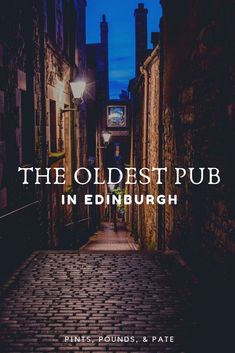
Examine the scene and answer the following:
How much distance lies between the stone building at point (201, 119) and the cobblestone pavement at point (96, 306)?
831mm

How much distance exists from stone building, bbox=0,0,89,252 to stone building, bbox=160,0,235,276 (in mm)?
2789

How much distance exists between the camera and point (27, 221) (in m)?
8.69

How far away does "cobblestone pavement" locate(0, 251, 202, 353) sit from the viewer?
468cm

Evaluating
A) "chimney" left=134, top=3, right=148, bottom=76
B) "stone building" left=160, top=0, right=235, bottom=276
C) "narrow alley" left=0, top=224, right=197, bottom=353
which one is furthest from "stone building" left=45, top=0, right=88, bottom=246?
"chimney" left=134, top=3, right=148, bottom=76

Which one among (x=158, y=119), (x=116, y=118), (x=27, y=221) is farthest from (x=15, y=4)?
(x=116, y=118)

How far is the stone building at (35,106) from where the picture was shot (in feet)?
24.0

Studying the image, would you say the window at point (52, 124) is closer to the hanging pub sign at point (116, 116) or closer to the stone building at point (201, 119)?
the stone building at point (201, 119)

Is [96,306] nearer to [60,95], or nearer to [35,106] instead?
[35,106]

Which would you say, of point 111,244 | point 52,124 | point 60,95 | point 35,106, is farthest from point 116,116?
point 35,106

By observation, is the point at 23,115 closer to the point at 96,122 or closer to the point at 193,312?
the point at 193,312

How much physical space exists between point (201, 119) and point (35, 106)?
4052 millimetres

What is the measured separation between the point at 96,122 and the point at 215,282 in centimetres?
2111

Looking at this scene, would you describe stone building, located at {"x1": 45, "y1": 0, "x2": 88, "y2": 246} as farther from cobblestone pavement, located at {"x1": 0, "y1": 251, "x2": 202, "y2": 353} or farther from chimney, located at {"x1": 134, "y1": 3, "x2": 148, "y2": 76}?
chimney, located at {"x1": 134, "y1": 3, "x2": 148, "y2": 76}

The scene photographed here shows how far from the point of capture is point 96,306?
5691mm
